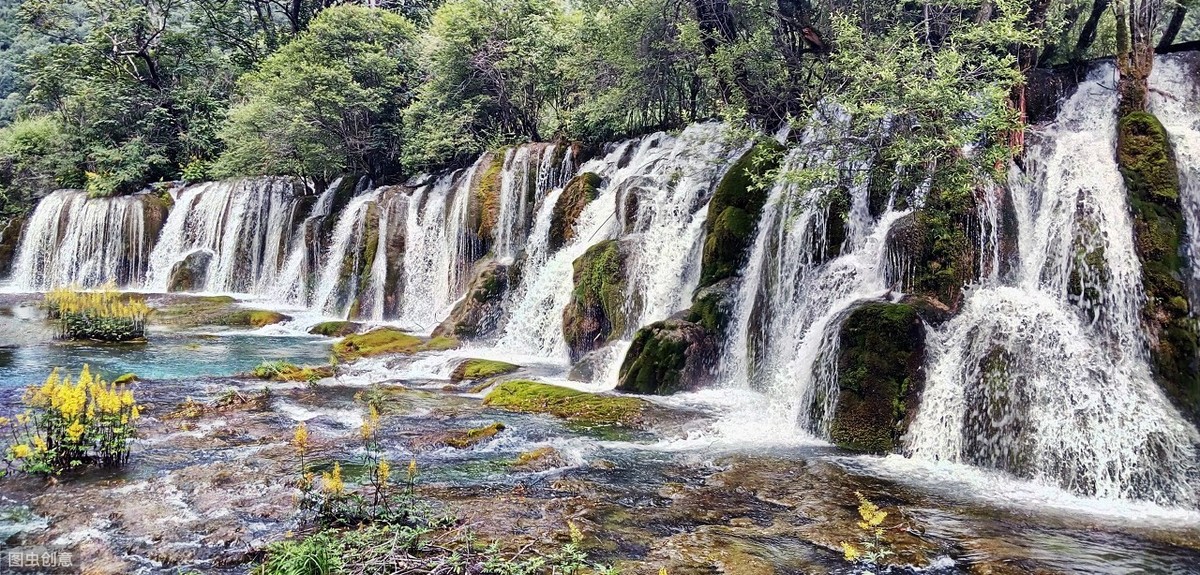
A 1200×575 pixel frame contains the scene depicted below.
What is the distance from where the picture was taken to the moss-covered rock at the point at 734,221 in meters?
14.5

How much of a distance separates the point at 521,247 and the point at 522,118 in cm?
735

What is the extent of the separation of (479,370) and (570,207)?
6373 mm

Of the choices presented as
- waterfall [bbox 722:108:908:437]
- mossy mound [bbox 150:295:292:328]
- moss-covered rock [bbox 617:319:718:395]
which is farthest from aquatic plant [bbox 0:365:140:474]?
mossy mound [bbox 150:295:292:328]

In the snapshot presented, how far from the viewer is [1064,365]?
9523mm

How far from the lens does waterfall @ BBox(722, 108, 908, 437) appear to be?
12148 millimetres

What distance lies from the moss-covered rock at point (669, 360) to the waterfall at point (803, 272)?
47 cm

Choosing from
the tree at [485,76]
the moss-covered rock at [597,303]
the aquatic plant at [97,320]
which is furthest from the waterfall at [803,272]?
the aquatic plant at [97,320]

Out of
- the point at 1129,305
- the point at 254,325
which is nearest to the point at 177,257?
the point at 254,325

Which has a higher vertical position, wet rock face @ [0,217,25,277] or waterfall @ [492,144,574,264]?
waterfall @ [492,144,574,264]

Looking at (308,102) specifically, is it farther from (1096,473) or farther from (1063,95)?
(1096,473)

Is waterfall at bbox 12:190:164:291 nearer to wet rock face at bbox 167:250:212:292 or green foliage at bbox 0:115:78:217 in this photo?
wet rock face at bbox 167:250:212:292

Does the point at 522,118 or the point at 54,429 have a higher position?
the point at 522,118

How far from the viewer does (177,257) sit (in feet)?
100

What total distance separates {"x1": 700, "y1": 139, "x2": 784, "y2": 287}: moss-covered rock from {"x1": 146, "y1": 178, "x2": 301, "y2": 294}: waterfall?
19.8 m
